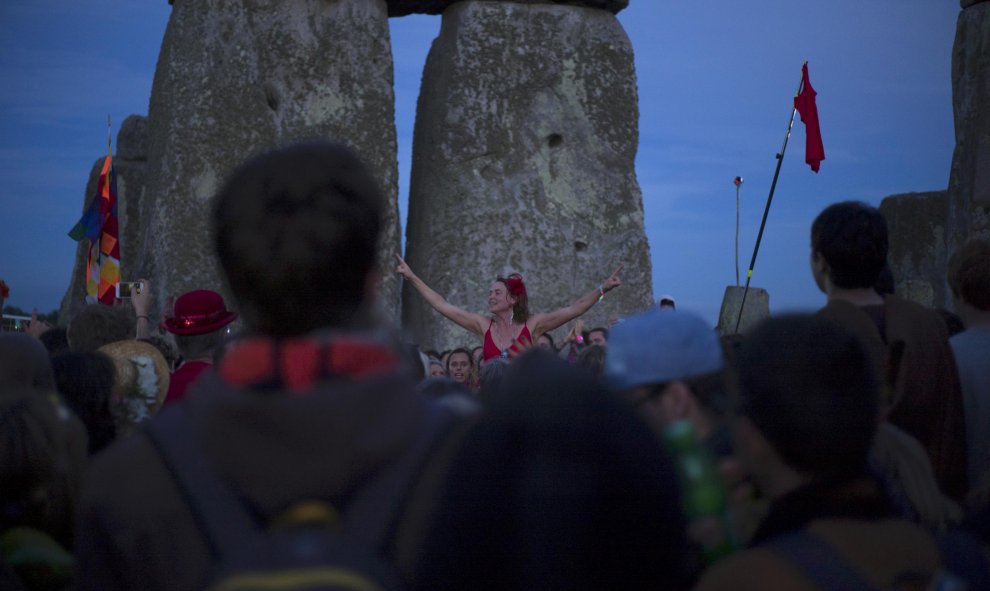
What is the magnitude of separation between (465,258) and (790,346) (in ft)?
26.4

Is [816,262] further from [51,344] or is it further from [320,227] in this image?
[51,344]

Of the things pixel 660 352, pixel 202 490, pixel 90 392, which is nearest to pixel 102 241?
pixel 90 392

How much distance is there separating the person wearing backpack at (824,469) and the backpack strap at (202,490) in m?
0.58

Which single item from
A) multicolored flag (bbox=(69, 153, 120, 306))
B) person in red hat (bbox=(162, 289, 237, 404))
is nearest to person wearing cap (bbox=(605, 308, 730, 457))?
person in red hat (bbox=(162, 289, 237, 404))

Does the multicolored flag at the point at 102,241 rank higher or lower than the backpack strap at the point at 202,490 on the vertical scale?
lower

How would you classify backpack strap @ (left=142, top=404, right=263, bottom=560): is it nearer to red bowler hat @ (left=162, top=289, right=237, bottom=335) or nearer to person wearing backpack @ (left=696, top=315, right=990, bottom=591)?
person wearing backpack @ (left=696, top=315, right=990, bottom=591)

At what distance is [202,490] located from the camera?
4.32 feet

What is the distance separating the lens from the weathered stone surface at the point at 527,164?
9.76 m

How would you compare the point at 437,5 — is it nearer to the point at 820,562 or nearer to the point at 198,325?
the point at 198,325

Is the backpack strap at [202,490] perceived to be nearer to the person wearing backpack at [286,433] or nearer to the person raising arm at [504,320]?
the person wearing backpack at [286,433]

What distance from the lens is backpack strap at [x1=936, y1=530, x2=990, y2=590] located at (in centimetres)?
159

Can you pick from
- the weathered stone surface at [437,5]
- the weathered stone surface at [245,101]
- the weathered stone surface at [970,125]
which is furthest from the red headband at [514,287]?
the weathered stone surface at [437,5]

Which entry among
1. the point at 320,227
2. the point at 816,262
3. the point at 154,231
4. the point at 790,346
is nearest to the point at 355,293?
the point at 320,227

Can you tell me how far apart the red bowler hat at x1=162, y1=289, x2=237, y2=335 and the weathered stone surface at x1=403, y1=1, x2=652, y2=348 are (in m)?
5.85
